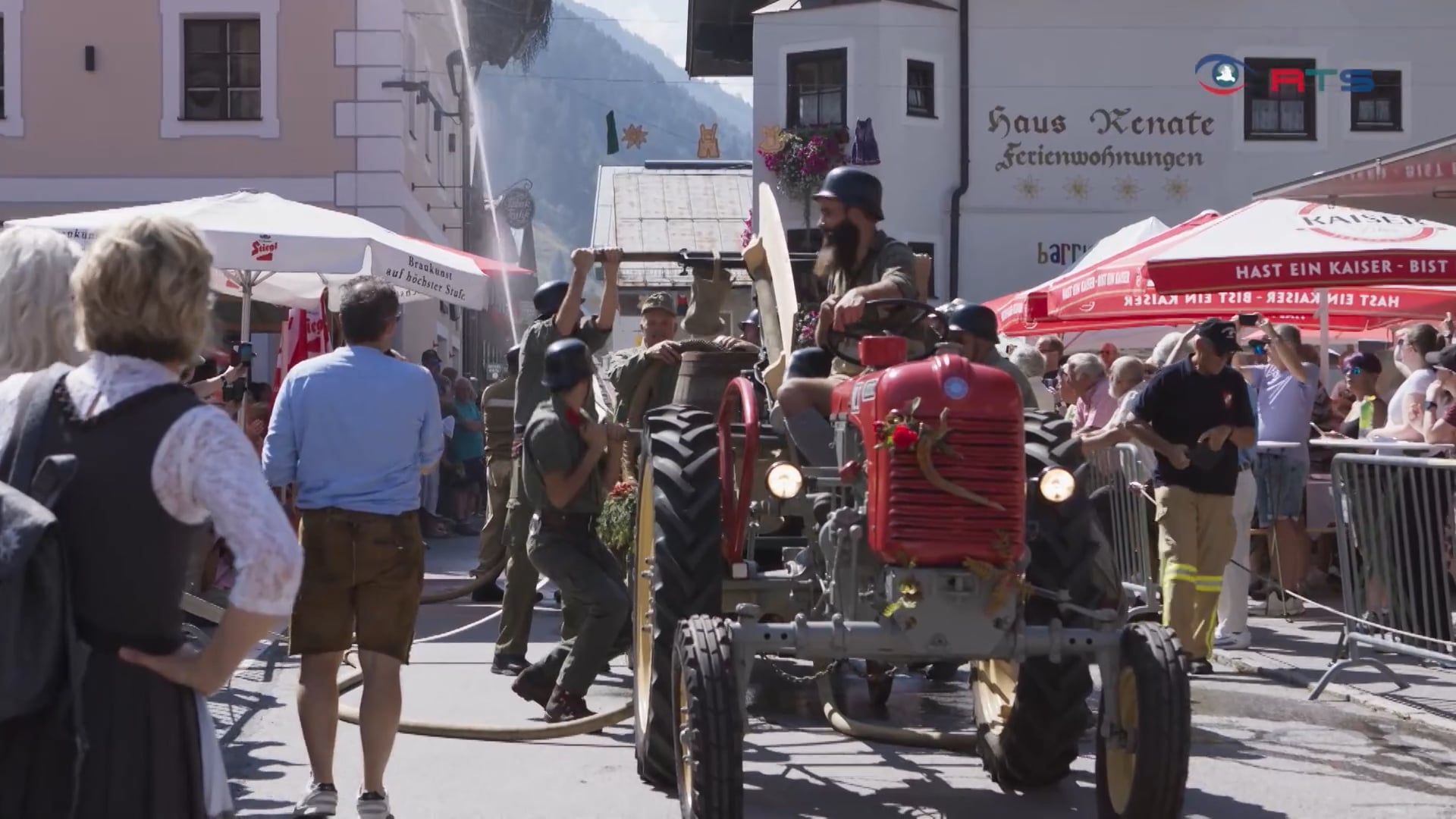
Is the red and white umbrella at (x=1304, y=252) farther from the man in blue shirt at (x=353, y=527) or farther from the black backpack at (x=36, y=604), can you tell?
the black backpack at (x=36, y=604)

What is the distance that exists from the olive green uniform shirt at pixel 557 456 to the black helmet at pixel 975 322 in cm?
165

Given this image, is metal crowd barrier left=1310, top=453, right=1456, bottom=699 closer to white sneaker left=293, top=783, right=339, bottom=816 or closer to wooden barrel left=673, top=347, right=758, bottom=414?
wooden barrel left=673, top=347, right=758, bottom=414

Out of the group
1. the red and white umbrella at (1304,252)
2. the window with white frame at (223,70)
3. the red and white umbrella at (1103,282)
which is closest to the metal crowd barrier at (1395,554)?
the red and white umbrella at (1304,252)

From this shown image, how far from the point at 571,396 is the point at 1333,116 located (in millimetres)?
24074

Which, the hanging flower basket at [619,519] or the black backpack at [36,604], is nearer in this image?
Answer: the black backpack at [36,604]

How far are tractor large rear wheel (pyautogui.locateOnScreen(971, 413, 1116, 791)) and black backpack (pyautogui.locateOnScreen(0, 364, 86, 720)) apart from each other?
12.9ft

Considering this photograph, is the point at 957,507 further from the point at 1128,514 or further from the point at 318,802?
the point at 1128,514

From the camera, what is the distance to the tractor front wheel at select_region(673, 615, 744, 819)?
5285 mm

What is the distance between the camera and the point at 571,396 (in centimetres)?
785

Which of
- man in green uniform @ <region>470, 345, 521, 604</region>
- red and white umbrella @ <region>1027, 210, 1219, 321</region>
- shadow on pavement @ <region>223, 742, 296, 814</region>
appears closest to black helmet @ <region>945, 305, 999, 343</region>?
shadow on pavement @ <region>223, 742, 296, 814</region>

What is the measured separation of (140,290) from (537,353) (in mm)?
6442

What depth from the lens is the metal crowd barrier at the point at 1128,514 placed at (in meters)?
11.4

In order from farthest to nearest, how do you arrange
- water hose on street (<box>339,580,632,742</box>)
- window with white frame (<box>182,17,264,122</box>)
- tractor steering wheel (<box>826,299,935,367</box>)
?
window with white frame (<box>182,17,264,122</box>) → water hose on street (<box>339,580,632,742</box>) → tractor steering wheel (<box>826,299,935,367</box>)

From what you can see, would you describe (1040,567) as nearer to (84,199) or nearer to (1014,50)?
(84,199)
